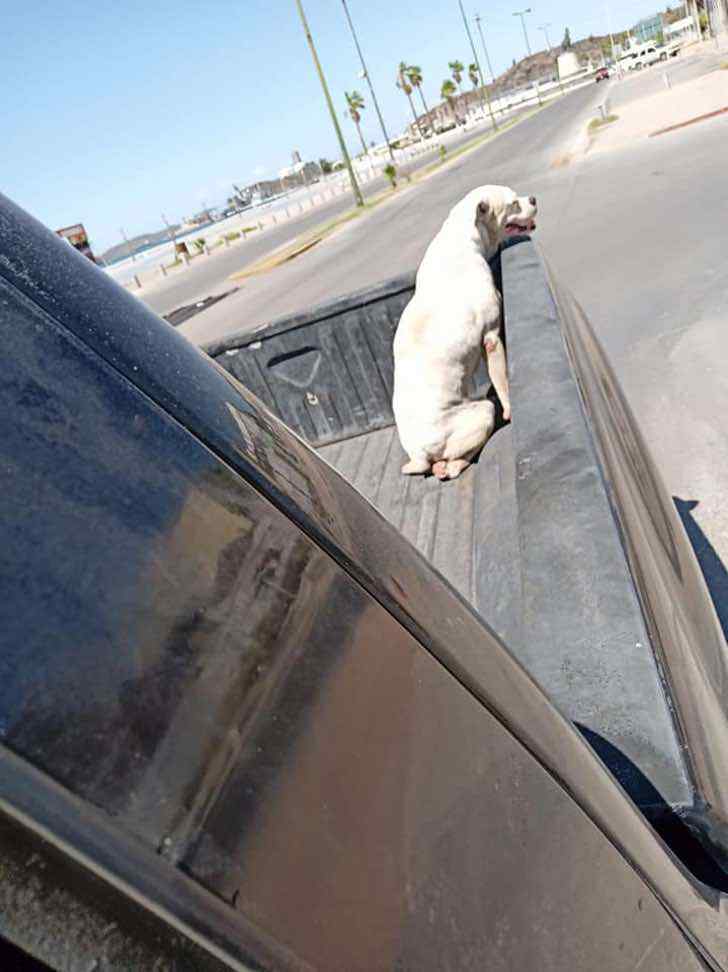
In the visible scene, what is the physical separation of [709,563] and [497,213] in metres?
2.82

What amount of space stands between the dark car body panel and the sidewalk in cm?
2150

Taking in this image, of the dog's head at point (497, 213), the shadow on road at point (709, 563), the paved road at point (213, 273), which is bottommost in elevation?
the shadow on road at point (709, 563)

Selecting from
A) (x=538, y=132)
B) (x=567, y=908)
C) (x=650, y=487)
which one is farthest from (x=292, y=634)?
(x=538, y=132)

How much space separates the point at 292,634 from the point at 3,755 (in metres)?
0.22

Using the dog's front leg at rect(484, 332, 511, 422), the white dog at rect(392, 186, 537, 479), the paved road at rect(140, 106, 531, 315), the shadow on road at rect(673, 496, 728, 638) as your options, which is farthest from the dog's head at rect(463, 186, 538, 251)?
the paved road at rect(140, 106, 531, 315)

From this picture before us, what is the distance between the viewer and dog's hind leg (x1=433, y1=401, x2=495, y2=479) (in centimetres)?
395

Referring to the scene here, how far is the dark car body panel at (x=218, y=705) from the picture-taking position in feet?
1.66

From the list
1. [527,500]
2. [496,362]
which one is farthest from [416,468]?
[527,500]

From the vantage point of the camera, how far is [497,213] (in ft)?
17.8

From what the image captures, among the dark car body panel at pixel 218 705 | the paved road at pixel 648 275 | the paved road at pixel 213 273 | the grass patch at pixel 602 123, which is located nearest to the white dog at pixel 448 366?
the paved road at pixel 648 275

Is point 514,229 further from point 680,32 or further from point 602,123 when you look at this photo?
point 680,32

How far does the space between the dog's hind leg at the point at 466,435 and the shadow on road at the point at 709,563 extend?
1.30m

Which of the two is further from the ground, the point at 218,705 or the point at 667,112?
the point at 218,705

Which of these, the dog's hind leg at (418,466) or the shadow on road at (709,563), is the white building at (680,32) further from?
the dog's hind leg at (418,466)
